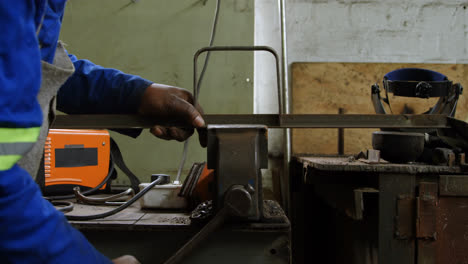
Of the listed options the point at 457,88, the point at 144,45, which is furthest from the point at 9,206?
the point at 144,45

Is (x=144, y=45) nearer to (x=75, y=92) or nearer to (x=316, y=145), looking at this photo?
(x=75, y=92)

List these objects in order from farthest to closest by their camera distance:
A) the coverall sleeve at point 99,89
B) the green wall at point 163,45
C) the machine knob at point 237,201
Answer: the green wall at point 163,45
the coverall sleeve at point 99,89
the machine knob at point 237,201

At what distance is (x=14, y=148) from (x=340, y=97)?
1953 millimetres

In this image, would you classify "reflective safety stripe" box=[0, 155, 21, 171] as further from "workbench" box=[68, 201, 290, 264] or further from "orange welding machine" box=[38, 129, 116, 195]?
"orange welding machine" box=[38, 129, 116, 195]

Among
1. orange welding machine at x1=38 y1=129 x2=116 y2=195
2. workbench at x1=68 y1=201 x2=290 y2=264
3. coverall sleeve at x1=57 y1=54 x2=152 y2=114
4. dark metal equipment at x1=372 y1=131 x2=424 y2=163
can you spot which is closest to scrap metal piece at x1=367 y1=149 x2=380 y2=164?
dark metal equipment at x1=372 y1=131 x2=424 y2=163

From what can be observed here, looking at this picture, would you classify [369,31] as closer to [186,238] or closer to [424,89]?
[424,89]

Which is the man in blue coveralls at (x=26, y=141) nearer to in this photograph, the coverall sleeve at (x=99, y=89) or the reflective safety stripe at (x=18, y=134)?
the reflective safety stripe at (x=18, y=134)

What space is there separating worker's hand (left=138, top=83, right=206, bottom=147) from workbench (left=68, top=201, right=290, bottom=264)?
21cm

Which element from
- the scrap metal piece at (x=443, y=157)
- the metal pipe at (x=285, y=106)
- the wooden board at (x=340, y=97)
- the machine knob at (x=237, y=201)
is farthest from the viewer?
the wooden board at (x=340, y=97)

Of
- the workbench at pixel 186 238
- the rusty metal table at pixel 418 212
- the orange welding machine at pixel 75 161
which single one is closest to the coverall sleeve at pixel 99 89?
the orange welding machine at pixel 75 161

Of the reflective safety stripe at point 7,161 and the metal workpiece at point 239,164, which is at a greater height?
the reflective safety stripe at point 7,161

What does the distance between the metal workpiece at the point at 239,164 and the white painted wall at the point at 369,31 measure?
1523 mm

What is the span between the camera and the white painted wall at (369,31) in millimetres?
2127

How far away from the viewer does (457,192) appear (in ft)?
3.08
